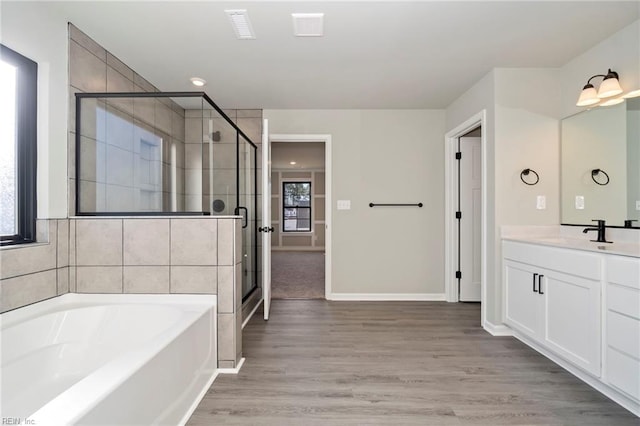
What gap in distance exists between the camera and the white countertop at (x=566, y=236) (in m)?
2.04

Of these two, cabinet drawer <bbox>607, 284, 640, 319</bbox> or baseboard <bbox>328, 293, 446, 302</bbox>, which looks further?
baseboard <bbox>328, 293, 446, 302</bbox>

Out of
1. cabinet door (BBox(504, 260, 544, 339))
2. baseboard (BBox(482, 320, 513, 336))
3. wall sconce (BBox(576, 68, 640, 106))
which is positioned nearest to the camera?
wall sconce (BBox(576, 68, 640, 106))

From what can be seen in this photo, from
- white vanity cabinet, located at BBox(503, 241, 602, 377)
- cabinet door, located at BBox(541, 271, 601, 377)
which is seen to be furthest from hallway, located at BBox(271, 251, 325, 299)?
cabinet door, located at BBox(541, 271, 601, 377)

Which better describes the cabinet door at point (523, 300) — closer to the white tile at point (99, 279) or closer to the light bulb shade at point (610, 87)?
the light bulb shade at point (610, 87)

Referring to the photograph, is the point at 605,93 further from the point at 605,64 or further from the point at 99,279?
the point at 99,279

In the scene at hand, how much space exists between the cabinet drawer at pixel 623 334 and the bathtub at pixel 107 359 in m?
2.28

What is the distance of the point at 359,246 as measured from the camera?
3.75 m

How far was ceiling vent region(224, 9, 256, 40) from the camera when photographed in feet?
6.20

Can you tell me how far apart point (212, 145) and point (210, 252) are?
97 centimetres

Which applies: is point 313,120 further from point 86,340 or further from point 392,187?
point 86,340

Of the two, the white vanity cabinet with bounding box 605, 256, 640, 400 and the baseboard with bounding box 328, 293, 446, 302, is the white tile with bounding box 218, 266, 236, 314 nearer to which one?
the baseboard with bounding box 328, 293, 446, 302

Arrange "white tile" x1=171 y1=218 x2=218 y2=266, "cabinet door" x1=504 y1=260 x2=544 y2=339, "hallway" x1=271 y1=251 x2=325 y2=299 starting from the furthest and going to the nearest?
"hallway" x1=271 y1=251 x2=325 y2=299 → "cabinet door" x1=504 y1=260 x2=544 y2=339 → "white tile" x1=171 y1=218 x2=218 y2=266

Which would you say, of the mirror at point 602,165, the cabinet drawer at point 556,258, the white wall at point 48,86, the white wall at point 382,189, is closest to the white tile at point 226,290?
the white wall at point 48,86

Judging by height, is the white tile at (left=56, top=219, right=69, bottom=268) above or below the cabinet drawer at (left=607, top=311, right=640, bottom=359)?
above
